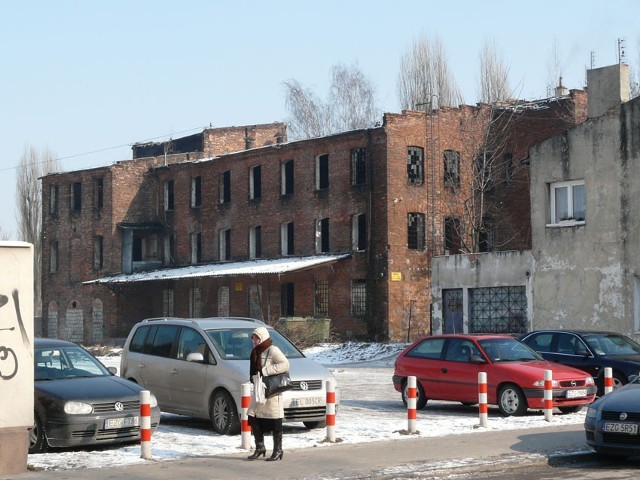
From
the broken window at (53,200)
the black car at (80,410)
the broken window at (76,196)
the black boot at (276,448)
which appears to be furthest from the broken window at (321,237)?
the black boot at (276,448)

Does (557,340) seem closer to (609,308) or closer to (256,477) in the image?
(609,308)

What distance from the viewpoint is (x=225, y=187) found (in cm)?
5981

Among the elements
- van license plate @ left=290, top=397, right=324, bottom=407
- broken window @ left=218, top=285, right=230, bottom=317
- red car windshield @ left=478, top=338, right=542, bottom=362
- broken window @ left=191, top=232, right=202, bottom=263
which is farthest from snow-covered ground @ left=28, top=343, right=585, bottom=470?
broken window @ left=191, top=232, right=202, bottom=263

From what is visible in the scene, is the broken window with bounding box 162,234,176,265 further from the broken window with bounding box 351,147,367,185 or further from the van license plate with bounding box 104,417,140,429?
the van license plate with bounding box 104,417,140,429

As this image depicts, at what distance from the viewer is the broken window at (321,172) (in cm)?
5359

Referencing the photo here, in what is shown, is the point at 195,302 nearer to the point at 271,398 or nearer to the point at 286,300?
the point at 286,300

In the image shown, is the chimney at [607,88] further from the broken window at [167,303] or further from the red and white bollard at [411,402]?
the broken window at [167,303]

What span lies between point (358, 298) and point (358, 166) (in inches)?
245

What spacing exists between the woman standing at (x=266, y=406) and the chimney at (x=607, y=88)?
2381 centimetres

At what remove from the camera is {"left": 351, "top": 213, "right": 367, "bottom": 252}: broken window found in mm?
51341

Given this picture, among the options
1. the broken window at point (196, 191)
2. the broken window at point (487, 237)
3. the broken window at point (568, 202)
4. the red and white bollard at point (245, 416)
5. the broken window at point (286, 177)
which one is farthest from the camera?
the broken window at point (196, 191)

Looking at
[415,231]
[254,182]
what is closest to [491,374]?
[415,231]

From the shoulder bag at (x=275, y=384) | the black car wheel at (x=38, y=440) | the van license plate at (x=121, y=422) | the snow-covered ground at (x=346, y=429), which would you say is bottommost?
the snow-covered ground at (x=346, y=429)

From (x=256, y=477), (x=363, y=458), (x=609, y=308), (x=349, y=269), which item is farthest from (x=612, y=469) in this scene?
(x=349, y=269)
